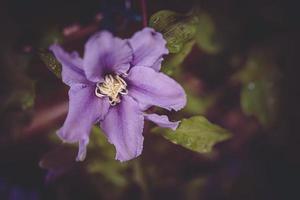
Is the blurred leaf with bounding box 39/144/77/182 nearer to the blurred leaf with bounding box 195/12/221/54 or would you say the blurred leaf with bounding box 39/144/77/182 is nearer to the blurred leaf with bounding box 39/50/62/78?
the blurred leaf with bounding box 39/50/62/78

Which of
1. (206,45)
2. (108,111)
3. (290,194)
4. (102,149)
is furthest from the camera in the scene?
(290,194)

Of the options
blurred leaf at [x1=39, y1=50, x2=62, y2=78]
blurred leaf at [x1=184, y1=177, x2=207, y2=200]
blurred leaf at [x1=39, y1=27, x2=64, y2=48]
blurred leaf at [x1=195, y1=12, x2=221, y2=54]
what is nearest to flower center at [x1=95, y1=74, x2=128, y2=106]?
blurred leaf at [x1=39, y1=50, x2=62, y2=78]

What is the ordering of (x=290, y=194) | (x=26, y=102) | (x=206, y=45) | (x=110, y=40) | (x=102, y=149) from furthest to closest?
1. (x=290, y=194)
2. (x=206, y=45)
3. (x=102, y=149)
4. (x=26, y=102)
5. (x=110, y=40)

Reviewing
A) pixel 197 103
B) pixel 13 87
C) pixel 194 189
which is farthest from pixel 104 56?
pixel 194 189

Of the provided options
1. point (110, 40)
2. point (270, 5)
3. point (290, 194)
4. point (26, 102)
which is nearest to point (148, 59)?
point (110, 40)

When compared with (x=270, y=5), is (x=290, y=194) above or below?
below

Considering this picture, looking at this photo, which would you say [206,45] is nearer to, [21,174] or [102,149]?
[102,149]

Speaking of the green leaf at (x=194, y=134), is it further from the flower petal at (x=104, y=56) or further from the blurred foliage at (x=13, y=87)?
the blurred foliage at (x=13, y=87)

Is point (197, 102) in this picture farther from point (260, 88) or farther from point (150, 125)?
point (150, 125)
